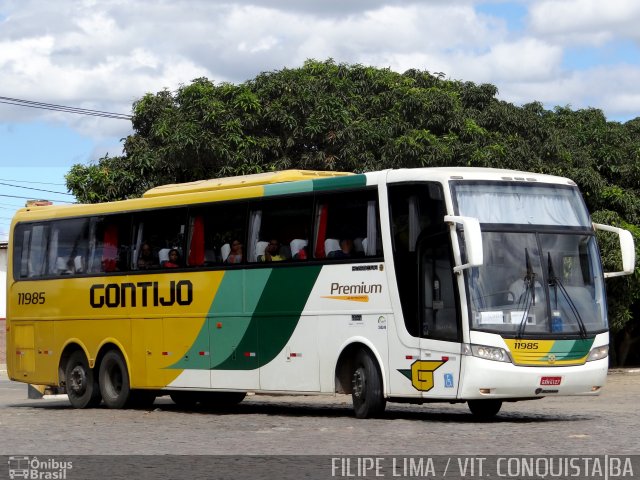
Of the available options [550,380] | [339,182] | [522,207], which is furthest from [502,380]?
[339,182]

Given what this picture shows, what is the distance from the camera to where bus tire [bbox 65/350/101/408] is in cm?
2283

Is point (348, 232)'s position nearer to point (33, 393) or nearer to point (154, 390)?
point (154, 390)

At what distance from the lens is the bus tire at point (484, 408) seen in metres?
18.4

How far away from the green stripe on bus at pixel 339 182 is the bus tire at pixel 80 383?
6.31 metres

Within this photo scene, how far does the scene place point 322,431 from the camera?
15.9 metres

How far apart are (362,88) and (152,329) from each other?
59.8 feet

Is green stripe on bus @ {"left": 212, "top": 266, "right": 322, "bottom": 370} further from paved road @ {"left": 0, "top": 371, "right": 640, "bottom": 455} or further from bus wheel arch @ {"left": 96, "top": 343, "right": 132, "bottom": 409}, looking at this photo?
bus wheel arch @ {"left": 96, "top": 343, "right": 132, "bottom": 409}

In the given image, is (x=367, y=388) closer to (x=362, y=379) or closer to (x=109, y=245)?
(x=362, y=379)

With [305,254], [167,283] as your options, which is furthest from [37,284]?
[305,254]

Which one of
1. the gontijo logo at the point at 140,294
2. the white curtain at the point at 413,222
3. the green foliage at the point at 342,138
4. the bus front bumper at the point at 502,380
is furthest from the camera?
the green foliage at the point at 342,138

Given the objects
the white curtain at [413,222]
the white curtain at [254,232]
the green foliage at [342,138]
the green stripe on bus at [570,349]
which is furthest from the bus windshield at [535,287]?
the green foliage at [342,138]

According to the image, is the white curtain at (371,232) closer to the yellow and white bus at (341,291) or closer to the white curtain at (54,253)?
the yellow and white bus at (341,291)

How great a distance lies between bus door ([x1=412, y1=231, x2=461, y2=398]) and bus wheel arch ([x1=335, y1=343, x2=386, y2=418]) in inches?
26.6

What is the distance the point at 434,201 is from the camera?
17.3 meters
